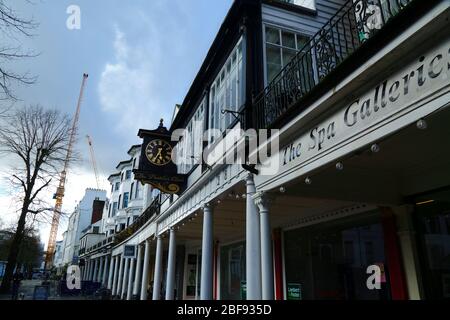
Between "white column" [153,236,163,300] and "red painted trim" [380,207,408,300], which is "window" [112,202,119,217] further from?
"red painted trim" [380,207,408,300]

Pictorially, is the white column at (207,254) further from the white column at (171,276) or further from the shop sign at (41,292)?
the shop sign at (41,292)

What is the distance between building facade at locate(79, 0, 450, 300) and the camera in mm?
3371

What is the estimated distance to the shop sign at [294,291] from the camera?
877cm

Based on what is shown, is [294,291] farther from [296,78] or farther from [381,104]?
[381,104]

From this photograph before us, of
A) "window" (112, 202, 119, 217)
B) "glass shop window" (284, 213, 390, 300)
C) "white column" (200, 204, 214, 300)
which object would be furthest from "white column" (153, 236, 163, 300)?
"window" (112, 202, 119, 217)

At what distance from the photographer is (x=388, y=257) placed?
646 cm

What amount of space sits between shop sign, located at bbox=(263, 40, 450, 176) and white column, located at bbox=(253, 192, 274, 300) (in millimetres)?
1287

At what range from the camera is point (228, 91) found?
8750 mm
